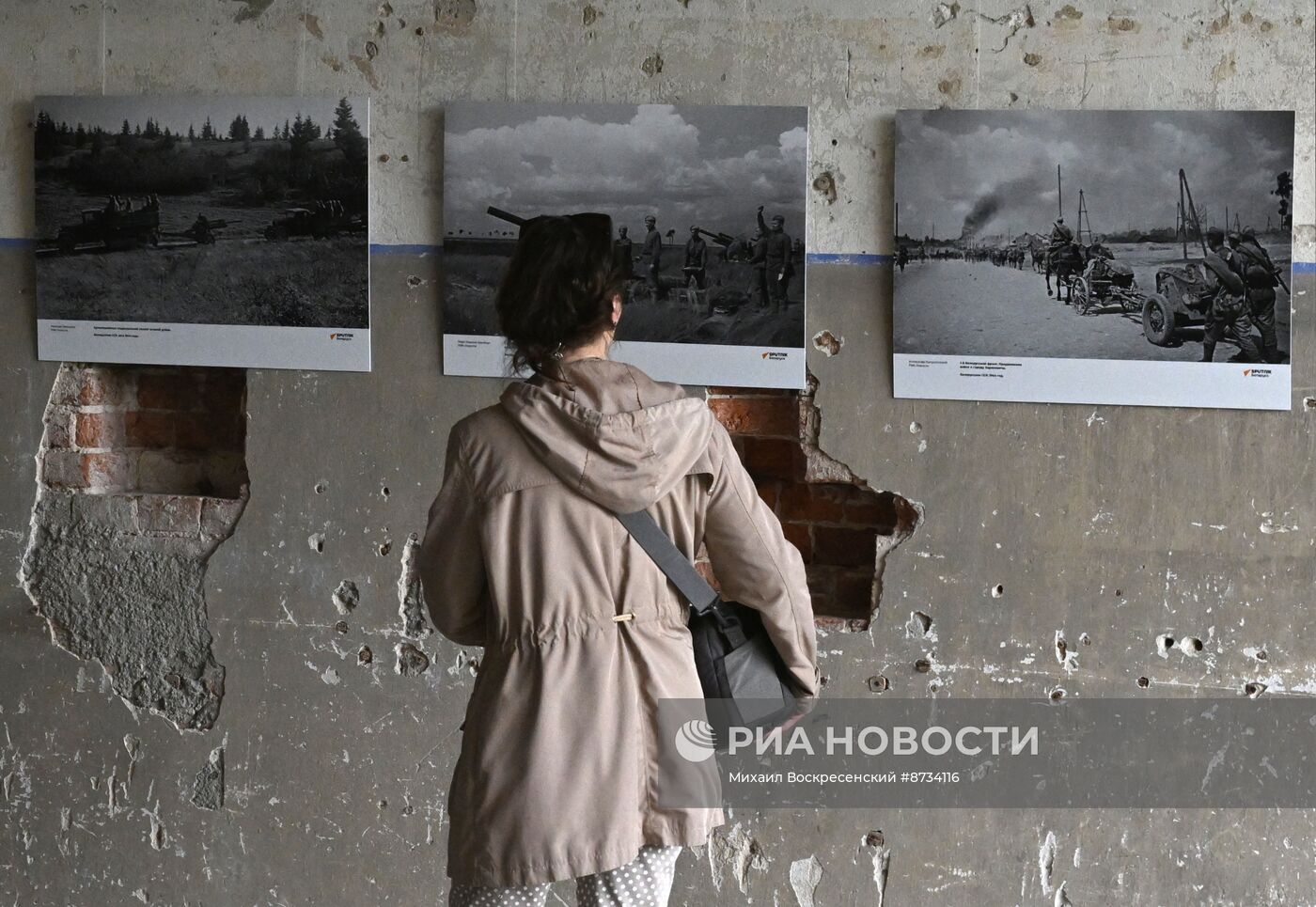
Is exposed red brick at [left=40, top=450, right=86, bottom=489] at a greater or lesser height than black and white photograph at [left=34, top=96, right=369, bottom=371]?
lesser

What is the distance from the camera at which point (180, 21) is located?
3.05 metres

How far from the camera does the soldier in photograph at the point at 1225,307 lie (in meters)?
2.65

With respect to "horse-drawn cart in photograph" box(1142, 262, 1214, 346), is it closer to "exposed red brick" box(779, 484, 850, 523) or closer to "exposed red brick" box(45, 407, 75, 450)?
"exposed red brick" box(779, 484, 850, 523)

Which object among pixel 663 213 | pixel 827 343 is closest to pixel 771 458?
pixel 827 343

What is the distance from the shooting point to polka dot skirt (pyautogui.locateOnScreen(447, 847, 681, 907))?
1807 millimetres

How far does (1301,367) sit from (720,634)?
161 cm

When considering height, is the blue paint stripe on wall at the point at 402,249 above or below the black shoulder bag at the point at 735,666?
above

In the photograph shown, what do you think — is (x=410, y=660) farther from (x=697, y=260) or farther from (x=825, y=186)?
(x=825, y=186)

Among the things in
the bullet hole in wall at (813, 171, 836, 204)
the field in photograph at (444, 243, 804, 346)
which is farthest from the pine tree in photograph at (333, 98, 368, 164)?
the bullet hole in wall at (813, 171, 836, 204)

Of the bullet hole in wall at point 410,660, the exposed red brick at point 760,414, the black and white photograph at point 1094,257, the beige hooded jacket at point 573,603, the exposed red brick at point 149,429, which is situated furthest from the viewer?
the exposed red brick at point 149,429

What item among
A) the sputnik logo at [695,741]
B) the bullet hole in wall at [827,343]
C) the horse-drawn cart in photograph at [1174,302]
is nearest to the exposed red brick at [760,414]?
the bullet hole in wall at [827,343]

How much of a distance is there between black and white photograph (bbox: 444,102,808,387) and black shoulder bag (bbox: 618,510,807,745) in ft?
3.43

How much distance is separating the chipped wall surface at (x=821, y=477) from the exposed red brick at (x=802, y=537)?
31cm

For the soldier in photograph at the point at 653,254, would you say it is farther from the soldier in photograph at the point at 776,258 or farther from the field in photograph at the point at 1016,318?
the field in photograph at the point at 1016,318
